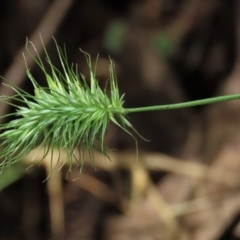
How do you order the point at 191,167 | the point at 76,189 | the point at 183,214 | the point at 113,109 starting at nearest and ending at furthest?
the point at 113,109, the point at 183,214, the point at 191,167, the point at 76,189

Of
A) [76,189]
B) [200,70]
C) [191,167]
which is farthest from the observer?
[200,70]

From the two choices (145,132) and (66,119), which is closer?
(66,119)

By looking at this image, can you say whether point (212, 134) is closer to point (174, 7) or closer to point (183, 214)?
point (183, 214)

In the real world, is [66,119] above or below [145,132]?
above

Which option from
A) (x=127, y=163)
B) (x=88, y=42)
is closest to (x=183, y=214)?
(x=127, y=163)

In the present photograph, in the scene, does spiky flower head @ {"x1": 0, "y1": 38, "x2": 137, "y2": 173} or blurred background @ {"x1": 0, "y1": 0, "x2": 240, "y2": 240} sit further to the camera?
blurred background @ {"x1": 0, "y1": 0, "x2": 240, "y2": 240}

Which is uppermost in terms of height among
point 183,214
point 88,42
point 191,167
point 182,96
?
point 88,42

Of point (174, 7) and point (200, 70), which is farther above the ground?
point (174, 7)

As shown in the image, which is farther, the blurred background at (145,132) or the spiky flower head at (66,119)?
the blurred background at (145,132)
